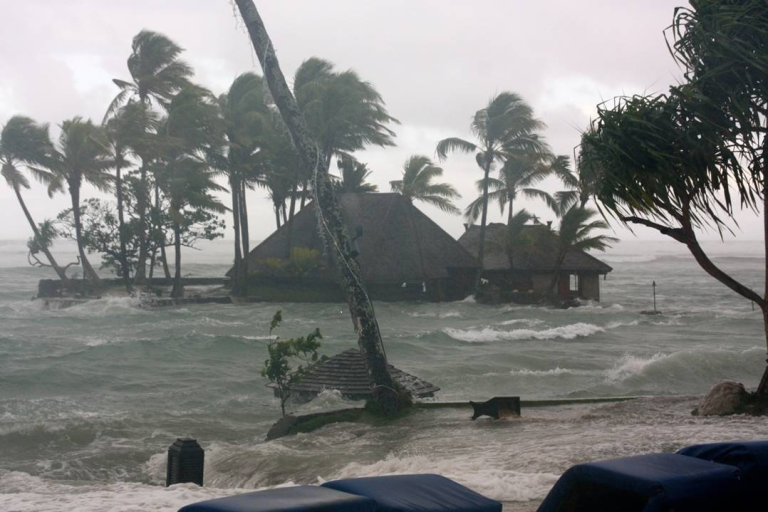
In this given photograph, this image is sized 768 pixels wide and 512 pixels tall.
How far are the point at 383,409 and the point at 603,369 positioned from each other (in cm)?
1067

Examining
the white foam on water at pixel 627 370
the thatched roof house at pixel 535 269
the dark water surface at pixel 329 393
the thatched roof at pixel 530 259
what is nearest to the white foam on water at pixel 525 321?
the dark water surface at pixel 329 393

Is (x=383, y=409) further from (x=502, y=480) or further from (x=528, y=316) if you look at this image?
(x=528, y=316)

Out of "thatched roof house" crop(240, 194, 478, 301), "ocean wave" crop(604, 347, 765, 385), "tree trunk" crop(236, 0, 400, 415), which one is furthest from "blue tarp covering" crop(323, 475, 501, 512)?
"thatched roof house" crop(240, 194, 478, 301)

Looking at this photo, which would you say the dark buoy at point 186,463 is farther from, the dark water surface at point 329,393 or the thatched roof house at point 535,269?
the thatched roof house at point 535,269

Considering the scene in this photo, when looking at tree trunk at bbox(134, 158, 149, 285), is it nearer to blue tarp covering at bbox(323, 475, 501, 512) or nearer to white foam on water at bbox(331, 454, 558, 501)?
white foam on water at bbox(331, 454, 558, 501)

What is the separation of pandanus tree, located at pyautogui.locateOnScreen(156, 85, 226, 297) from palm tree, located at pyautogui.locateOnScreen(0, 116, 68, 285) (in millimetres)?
5699

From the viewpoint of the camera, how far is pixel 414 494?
3.71 meters

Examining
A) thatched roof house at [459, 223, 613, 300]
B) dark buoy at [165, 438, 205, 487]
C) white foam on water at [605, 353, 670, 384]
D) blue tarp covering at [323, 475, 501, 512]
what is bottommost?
white foam on water at [605, 353, 670, 384]

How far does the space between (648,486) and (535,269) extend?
38.3 metres

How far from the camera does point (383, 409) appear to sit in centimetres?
1234

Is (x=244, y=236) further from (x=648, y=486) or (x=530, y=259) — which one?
(x=648, y=486)

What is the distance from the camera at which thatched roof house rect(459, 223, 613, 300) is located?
40.4 m

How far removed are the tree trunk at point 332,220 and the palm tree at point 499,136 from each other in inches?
1143

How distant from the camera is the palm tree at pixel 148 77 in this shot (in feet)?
134
